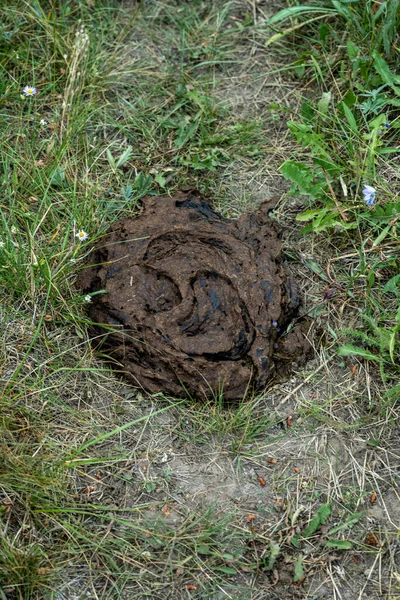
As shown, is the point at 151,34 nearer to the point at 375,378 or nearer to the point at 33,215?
the point at 33,215

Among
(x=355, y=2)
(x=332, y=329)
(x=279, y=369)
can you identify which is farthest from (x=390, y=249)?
(x=355, y=2)

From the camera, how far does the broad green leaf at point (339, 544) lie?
2.47 metres

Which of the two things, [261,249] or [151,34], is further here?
[151,34]

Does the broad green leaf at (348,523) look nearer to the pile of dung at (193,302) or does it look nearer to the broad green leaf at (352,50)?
the pile of dung at (193,302)

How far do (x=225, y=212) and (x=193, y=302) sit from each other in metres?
0.64

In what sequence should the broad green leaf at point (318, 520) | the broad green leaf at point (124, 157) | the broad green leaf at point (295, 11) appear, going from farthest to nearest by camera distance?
the broad green leaf at point (295, 11) < the broad green leaf at point (124, 157) < the broad green leaf at point (318, 520)

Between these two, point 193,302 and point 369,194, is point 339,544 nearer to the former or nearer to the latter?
point 193,302

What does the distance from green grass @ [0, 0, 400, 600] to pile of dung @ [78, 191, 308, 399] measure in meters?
0.10

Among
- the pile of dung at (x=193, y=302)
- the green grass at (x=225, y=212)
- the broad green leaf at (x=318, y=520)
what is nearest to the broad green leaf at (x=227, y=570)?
the green grass at (x=225, y=212)

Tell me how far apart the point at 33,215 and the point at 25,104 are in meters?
0.76

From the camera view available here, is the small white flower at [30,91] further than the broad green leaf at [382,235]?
Yes

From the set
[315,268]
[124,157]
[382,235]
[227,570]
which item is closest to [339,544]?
[227,570]

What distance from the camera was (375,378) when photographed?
113 inches

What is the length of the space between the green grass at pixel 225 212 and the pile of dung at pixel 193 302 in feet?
0.33
